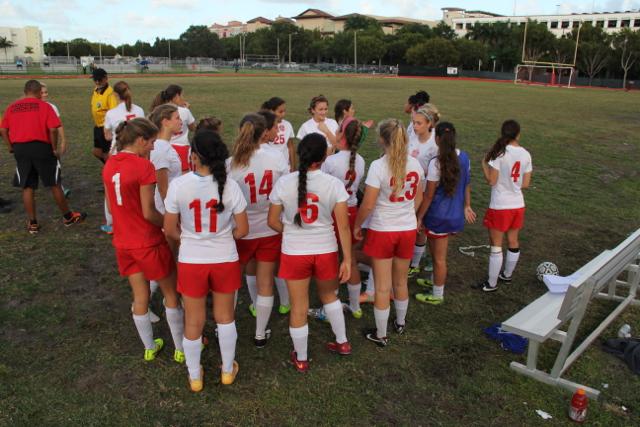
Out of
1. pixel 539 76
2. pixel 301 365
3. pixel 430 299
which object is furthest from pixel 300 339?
pixel 539 76

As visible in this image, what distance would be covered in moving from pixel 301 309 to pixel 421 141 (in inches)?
92.6

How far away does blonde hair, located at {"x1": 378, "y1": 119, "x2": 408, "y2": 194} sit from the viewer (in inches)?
148

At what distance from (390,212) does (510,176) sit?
1.89m

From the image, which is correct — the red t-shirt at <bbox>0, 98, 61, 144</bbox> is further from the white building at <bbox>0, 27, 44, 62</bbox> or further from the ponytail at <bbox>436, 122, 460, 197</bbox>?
the white building at <bbox>0, 27, 44, 62</bbox>

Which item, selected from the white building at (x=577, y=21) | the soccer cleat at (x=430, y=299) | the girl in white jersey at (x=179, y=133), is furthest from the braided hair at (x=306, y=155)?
the white building at (x=577, y=21)

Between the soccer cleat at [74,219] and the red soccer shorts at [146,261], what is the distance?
13.2 ft

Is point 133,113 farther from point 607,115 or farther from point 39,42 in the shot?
point 39,42

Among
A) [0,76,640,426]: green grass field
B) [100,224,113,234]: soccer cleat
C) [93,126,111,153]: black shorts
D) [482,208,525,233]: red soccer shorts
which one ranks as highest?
[93,126,111,153]: black shorts

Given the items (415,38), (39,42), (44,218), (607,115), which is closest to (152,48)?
(39,42)

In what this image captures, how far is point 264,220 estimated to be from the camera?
12.9 feet

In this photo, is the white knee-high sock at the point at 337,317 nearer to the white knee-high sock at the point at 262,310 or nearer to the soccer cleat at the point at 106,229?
the white knee-high sock at the point at 262,310

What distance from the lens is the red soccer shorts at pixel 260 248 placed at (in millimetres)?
3934

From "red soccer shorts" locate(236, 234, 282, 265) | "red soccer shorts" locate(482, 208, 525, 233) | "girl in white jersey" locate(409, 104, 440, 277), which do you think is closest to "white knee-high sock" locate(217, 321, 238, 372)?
"red soccer shorts" locate(236, 234, 282, 265)

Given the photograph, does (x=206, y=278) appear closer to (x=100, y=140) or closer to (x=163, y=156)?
(x=163, y=156)
